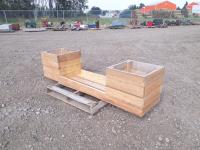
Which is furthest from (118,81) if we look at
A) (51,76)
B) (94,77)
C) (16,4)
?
(16,4)

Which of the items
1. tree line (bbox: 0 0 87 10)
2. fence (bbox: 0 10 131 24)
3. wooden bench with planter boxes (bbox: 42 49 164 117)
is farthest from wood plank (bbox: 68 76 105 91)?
tree line (bbox: 0 0 87 10)

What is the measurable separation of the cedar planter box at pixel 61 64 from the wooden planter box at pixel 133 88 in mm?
1238

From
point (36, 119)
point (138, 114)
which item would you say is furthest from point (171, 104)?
point (36, 119)

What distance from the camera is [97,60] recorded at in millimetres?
6410

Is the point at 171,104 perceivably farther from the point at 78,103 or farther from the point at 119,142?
the point at 78,103

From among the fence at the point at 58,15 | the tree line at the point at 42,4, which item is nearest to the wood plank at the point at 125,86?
the fence at the point at 58,15

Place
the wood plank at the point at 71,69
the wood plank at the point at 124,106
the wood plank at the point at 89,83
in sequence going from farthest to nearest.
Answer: the wood plank at the point at 71,69, the wood plank at the point at 89,83, the wood plank at the point at 124,106

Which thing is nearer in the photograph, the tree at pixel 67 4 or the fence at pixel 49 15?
the fence at pixel 49 15

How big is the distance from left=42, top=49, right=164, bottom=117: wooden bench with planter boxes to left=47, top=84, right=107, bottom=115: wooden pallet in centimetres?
13

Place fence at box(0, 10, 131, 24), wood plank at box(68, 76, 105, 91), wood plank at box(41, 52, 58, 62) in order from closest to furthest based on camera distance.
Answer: wood plank at box(68, 76, 105, 91)
wood plank at box(41, 52, 58, 62)
fence at box(0, 10, 131, 24)

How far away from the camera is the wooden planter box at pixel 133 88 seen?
2854 mm

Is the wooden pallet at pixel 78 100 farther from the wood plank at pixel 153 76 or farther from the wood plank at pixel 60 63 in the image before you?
the wood plank at pixel 153 76

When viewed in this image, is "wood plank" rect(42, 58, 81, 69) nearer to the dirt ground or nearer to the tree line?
the dirt ground

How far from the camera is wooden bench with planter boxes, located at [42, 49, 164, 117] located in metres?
2.91
